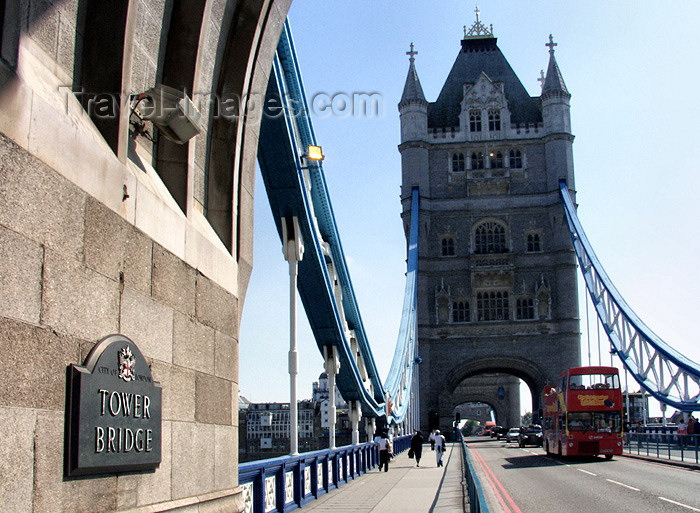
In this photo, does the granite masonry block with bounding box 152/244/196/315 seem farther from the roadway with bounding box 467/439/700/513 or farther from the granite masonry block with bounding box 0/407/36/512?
the roadway with bounding box 467/439/700/513

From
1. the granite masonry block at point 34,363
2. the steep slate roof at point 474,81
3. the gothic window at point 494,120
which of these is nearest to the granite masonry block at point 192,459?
the granite masonry block at point 34,363

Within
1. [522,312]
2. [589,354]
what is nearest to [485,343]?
[522,312]

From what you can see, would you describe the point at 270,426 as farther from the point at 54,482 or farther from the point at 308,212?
the point at 54,482

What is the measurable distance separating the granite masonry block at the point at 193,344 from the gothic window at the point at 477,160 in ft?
187

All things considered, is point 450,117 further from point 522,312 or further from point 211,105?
point 211,105

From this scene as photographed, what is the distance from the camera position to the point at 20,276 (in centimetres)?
438

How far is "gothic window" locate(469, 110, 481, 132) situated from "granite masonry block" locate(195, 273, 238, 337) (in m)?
57.6

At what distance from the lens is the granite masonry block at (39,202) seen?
4.29 meters

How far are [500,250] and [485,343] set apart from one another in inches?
268

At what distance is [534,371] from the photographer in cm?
5753

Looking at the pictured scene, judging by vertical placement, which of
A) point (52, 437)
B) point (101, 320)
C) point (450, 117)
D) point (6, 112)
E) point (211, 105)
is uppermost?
point (450, 117)

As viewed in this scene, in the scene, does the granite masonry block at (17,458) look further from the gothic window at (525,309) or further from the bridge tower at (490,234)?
the gothic window at (525,309)

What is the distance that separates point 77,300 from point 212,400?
2.44m

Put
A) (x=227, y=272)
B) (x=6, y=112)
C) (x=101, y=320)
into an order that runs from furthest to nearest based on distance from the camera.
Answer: (x=227, y=272)
(x=101, y=320)
(x=6, y=112)
